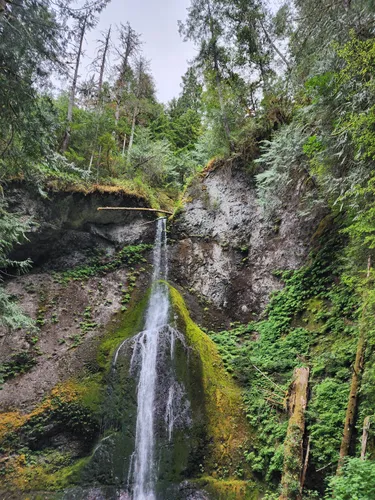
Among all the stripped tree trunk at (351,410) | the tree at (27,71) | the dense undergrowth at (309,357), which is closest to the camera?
the stripped tree trunk at (351,410)

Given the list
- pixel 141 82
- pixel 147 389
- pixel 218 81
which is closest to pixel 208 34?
pixel 218 81

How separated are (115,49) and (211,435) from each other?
70.4 feet

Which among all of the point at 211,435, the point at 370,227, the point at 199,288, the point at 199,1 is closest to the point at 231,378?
the point at 211,435

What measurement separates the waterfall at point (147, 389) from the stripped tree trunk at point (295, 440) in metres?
3.06

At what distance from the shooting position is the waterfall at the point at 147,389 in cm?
677

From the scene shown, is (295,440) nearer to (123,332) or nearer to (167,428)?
(167,428)

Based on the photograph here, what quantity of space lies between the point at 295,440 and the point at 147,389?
382 cm

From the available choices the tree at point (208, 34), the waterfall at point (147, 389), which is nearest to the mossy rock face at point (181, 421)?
the waterfall at point (147, 389)

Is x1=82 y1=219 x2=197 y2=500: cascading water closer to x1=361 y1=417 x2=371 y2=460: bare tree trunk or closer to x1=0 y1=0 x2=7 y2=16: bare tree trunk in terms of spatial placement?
x1=361 y1=417 x2=371 y2=460: bare tree trunk

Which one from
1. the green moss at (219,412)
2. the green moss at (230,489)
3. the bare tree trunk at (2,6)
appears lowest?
the green moss at (230,489)

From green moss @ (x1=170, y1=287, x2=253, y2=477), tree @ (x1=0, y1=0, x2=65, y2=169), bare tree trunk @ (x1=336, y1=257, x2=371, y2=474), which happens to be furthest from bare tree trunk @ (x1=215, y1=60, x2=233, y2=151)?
bare tree trunk @ (x1=336, y1=257, x2=371, y2=474)

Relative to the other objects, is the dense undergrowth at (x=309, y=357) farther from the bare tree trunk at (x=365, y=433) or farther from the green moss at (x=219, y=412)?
the green moss at (x=219, y=412)

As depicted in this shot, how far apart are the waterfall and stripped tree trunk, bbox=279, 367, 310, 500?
3062 mm

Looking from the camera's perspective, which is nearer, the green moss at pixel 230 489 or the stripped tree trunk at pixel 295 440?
the stripped tree trunk at pixel 295 440
